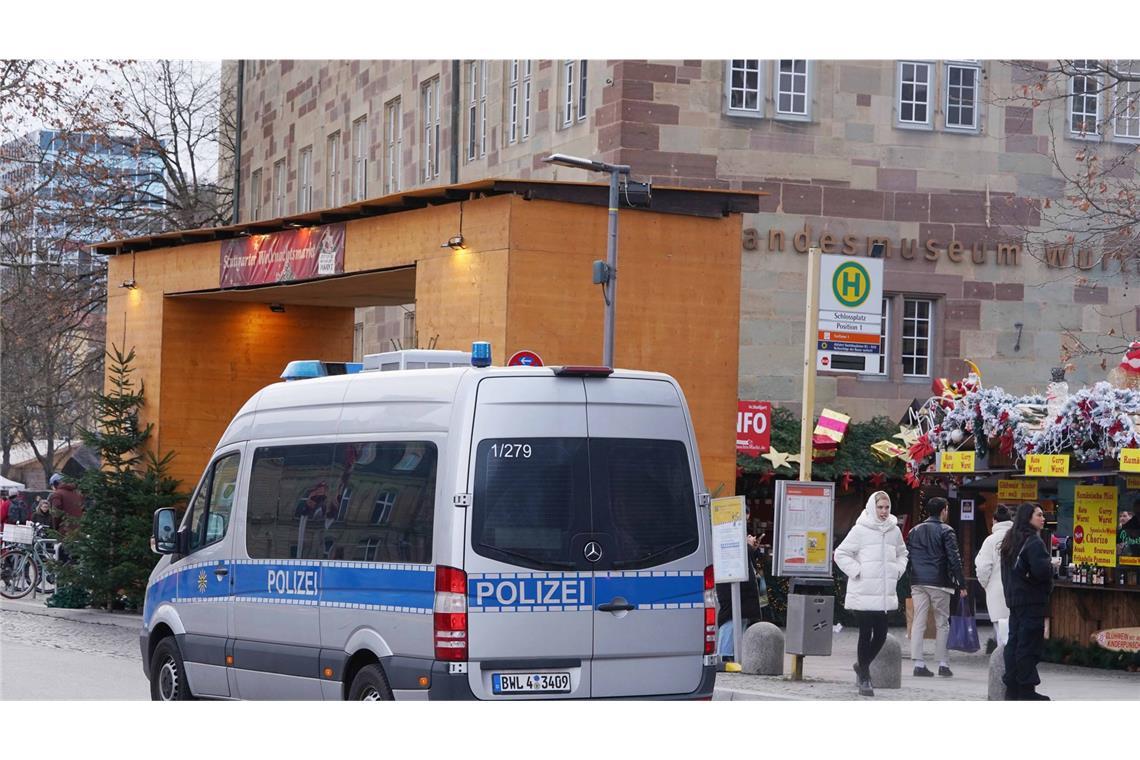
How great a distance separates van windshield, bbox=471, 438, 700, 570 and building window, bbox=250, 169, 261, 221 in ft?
124

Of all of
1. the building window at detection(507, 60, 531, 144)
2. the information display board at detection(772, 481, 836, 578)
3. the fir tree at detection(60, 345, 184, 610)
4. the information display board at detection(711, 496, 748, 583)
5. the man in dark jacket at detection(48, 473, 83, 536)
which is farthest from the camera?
the building window at detection(507, 60, 531, 144)

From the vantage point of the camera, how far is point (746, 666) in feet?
58.7

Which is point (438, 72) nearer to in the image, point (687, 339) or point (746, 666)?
point (687, 339)

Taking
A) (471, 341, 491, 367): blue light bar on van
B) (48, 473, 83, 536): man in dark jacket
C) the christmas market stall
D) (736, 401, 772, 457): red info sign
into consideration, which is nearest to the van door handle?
(471, 341, 491, 367): blue light bar on van

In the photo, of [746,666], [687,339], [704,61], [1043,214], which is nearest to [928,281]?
[1043,214]

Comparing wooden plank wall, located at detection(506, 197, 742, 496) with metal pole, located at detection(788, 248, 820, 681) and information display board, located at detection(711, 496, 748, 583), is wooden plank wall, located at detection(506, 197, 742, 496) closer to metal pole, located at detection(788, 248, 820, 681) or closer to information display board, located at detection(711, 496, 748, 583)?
information display board, located at detection(711, 496, 748, 583)

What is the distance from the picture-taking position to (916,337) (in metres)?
31.1

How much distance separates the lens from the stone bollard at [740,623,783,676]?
1770 cm

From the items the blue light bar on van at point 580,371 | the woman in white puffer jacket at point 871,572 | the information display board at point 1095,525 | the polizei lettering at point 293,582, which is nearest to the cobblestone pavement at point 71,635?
the polizei lettering at point 293,582

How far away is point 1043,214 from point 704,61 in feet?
21.7

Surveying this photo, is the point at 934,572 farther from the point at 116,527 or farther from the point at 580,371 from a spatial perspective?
the point at 116,527

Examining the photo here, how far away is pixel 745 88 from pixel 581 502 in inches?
777

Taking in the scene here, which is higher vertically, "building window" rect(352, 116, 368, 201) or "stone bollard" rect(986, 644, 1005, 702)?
"building window" rect(352, 116, 368, 201)

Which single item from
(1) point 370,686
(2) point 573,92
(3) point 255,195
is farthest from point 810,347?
(3) point 255,195
